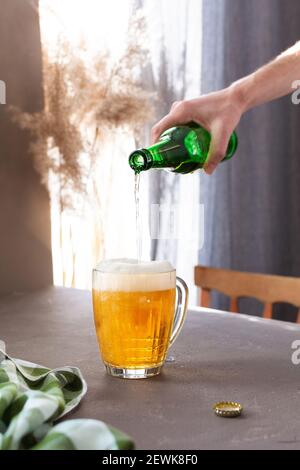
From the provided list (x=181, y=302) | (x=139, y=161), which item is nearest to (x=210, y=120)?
(x=139, y=161)

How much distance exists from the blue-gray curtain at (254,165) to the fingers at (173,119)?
118cm

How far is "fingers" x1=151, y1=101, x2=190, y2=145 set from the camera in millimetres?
1066

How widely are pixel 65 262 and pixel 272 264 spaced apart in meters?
0.84

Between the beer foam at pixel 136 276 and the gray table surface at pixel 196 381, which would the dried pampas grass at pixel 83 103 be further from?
the beer foam at pixel 136 276

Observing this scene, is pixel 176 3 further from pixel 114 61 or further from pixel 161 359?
pixel 161 359

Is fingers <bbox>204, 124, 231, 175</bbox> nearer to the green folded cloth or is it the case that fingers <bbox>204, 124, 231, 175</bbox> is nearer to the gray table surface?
the gray table surface

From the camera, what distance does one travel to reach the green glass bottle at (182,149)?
41.1 inches

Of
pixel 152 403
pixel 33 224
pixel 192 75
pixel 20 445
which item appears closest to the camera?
pixel 20 445

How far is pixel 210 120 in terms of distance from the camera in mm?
1116

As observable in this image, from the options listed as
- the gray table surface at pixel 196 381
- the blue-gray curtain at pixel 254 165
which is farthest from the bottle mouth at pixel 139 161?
the blue-gray curtain at pixel 254 165

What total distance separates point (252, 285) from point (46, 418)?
1.04 meters

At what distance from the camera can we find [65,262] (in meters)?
2.00

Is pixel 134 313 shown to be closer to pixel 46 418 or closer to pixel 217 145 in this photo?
pixel 46 418

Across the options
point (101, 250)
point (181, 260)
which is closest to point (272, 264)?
point (181, 260)
